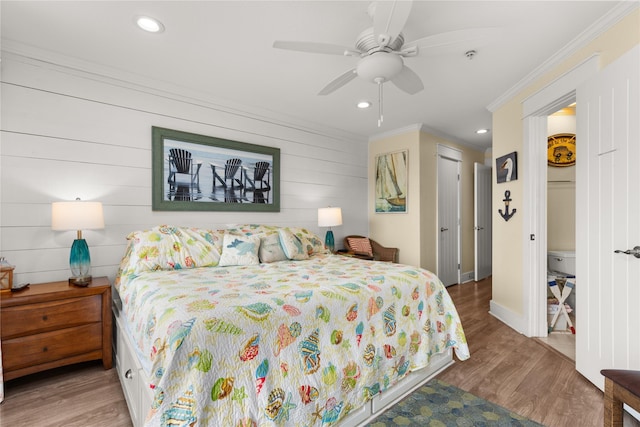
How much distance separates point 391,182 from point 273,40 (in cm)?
285

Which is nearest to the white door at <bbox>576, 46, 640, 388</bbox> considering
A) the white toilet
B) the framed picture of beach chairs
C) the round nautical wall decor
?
the white toilet

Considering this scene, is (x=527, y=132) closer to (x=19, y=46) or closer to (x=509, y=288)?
(x=509, y=288)

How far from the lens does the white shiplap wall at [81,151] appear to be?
2232 mm

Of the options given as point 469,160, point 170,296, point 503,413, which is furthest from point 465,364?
point 469,160

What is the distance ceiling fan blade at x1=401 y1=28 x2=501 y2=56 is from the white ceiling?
0.06 metres

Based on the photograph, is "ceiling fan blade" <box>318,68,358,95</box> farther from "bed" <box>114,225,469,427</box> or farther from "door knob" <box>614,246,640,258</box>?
"door knob" <box>614,246,640,258</box>

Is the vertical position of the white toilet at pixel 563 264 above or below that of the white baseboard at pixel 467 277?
above

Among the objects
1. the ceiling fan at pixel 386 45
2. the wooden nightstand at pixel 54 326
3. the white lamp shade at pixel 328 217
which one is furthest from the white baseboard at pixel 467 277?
the wooden nightstand at pixel 54 326

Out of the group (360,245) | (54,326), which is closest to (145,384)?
(54,326)

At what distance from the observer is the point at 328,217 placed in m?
3.83

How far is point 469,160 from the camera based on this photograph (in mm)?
5266

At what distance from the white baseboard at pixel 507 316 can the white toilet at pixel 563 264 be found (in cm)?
65

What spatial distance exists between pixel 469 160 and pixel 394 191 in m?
1.86

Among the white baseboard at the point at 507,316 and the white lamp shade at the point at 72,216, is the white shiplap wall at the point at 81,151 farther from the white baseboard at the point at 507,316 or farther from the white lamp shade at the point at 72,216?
the white baseboard at the point at 507,316
